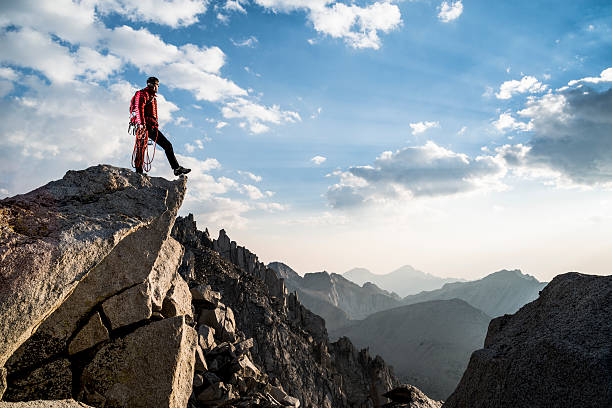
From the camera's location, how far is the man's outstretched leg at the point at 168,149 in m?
11.4

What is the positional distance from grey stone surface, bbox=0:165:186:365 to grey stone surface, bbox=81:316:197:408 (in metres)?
1.22

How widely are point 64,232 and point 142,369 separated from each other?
3716 millimetres

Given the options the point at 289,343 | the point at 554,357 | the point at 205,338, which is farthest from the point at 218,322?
the point at 289,343

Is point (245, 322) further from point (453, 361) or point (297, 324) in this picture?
point (453, 361)

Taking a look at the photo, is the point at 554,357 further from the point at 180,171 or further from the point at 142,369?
the point at 180,171

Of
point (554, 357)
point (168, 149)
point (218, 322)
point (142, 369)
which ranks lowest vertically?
point (218, 322)

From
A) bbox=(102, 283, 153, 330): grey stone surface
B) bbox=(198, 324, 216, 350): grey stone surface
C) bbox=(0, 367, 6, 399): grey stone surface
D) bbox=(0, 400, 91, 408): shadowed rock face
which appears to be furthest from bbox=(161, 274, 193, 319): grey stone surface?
bbox=(0, 367, 6, 399): grey stone surface

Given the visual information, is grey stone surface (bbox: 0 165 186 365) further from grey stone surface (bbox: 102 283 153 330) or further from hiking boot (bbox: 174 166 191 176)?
hiking boot (bbox: 174 166 191 176)

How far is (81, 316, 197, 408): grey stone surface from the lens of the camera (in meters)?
8.07

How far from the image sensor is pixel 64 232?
7.12m

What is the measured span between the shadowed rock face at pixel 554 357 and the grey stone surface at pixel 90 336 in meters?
8.40

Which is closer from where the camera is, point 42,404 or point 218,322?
point 42,404

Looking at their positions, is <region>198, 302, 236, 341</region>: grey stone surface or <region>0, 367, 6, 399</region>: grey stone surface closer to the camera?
<region>0, 367, 6, 399</region>: grey stone surface

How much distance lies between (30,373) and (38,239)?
297 centimetres
